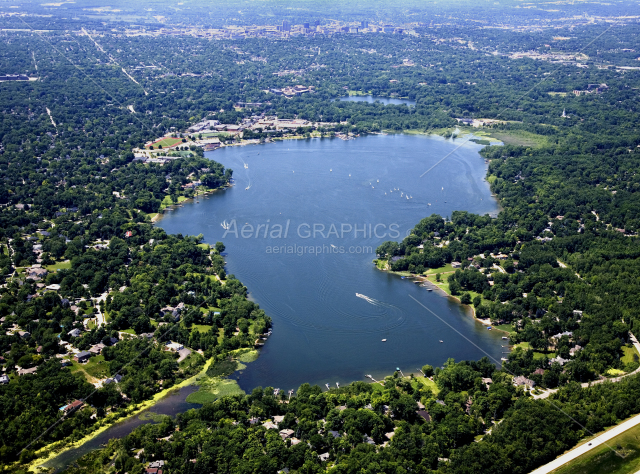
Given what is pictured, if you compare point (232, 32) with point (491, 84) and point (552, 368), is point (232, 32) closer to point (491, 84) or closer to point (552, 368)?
point (491, 84)

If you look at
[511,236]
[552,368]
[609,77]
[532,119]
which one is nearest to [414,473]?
[552,368]

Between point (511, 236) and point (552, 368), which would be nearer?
point (552, 368)

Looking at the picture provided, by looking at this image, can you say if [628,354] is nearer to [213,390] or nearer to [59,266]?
[213,390]

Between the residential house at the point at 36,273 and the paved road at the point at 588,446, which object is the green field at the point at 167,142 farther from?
the paved road at the point at 588,446

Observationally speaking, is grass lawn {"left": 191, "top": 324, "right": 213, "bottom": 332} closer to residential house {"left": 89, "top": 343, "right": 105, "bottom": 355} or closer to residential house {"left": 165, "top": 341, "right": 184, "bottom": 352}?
residential house {"left": 165, "top": 341, "right": 184, "bottom": 352}

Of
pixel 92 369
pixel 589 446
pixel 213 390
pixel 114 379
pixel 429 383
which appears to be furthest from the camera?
pixel 92 369

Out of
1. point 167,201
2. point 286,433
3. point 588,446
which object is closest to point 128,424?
point 286,433
